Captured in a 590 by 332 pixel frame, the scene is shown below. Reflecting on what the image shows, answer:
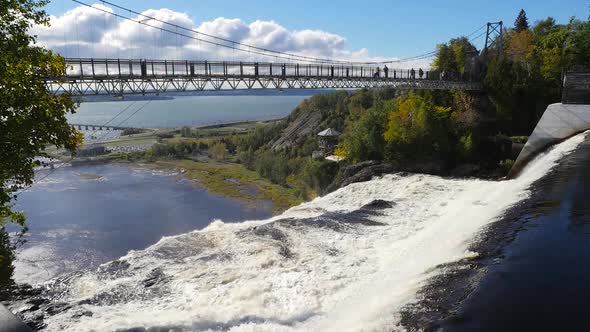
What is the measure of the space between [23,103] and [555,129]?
31.3 meters

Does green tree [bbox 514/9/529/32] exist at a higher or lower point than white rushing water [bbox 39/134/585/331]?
higher

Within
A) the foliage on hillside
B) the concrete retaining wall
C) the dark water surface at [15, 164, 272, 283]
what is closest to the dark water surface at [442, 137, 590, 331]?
the concrete retaining wall

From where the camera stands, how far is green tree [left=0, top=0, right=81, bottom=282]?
895cm

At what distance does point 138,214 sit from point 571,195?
4306 centimetres

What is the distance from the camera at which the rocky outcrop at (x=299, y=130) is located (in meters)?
94.8

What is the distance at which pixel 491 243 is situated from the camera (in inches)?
553

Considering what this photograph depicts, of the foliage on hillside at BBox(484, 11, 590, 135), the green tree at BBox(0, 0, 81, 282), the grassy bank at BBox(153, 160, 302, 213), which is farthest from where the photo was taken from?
the grassy bank at BBox(153, 160, 302, 213)

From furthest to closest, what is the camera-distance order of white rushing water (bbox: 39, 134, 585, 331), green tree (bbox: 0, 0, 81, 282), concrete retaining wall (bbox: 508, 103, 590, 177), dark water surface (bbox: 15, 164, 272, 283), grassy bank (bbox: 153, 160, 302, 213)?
grassy bank (bbox: 153, 160, 302, 213), dark water surface (bbox: 15, 164, 272, 283), concrete retaining wall (bbox: 508, 103, 590, 177), white rushing water (bbox: 39, 134, 585, 331), green tree (bbox: 0, 0, 81, 282)

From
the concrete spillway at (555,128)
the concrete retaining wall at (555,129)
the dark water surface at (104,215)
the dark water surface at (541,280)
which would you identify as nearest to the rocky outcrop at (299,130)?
the dark water surface at (104,215)

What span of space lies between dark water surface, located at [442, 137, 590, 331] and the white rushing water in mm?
1474

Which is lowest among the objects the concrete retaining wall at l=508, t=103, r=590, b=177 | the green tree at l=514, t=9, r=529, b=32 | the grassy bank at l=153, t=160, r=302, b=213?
the grassy bank at l=153, t=160, r=302, b=213

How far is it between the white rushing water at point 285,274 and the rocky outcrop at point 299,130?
240 feet

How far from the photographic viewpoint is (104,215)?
161 feet

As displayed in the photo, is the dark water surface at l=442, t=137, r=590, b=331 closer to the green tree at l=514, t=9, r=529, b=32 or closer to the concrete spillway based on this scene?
the concrete spillway
